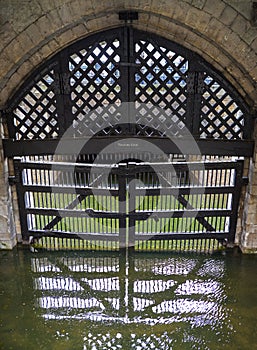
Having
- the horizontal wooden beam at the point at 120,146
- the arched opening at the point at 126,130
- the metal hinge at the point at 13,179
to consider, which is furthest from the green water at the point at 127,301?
the horizontal wooden beam at the point at 120,146

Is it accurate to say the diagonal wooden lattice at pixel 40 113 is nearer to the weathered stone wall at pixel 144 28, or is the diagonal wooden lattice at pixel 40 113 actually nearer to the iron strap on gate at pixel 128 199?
the weathered stone wall at pixel 144 28

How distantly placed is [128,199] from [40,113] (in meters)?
1.82

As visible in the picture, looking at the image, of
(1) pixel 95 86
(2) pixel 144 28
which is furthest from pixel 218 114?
(1) pixel 95 86

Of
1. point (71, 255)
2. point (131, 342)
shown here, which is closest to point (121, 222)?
point (71, 255)

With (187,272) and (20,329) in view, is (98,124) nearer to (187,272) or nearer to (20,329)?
(187,272)

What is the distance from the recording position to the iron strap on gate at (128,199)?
5680 mm

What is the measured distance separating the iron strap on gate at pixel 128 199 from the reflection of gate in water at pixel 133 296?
0.35 m

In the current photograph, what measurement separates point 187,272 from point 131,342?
1523 millimetres

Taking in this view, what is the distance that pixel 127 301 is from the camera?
5.08 m

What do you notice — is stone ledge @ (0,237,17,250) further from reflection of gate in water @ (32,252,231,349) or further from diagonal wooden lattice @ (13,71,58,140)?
diagonal wooden lattice @ (13,71,58,140)

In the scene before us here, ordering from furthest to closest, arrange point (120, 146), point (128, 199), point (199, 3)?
1. point (128, 199)
2. point (120, 146)
3. point (199, 3)

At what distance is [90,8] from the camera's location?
468cm

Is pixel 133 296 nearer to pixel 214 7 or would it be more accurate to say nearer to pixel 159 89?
pixel 159 89

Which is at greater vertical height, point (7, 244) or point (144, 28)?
point (144, 28)
